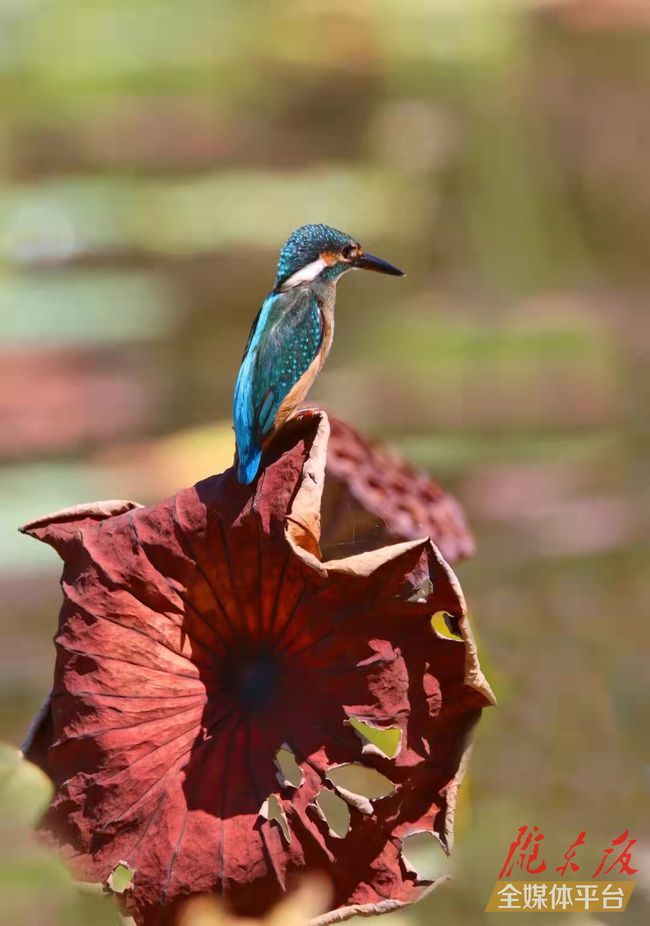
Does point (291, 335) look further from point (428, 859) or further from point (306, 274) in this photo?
point (428, 859)

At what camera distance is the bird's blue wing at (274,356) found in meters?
0.76

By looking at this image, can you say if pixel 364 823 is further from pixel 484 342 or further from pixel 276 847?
pixel 484 342

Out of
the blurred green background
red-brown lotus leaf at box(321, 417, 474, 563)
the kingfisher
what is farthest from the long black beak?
the blurred green background

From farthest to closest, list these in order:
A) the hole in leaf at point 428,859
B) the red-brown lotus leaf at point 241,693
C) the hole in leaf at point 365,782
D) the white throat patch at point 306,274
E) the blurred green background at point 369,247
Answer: the blurred green background at point 369,247 < the hole in leaf at point 365,782 < the white throat patch at point 306,274 < the hole in leaf at point 428,859 < the red-brown lotus leaf at point 241,693

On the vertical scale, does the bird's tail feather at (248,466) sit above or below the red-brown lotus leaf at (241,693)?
above

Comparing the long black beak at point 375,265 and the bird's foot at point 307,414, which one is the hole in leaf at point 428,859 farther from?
the long black beak at point 375,265

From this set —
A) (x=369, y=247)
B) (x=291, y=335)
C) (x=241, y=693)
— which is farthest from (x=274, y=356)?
(x=369, y=247)

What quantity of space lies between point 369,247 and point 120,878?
1.68m

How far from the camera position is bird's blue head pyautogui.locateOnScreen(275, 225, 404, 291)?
868 millimetres

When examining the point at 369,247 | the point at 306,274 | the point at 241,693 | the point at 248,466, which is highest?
the point at 369,247

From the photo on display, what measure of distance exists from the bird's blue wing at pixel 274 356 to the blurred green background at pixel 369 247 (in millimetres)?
724

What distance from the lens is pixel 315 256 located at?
2.88ft

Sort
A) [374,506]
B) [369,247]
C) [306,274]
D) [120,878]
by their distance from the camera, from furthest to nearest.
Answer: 1. [369,247]
2. [306,274]
3. [374,506]
4. [120,878]

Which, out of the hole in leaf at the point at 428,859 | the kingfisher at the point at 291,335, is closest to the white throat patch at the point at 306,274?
the kingfisher at the point at 291,335
